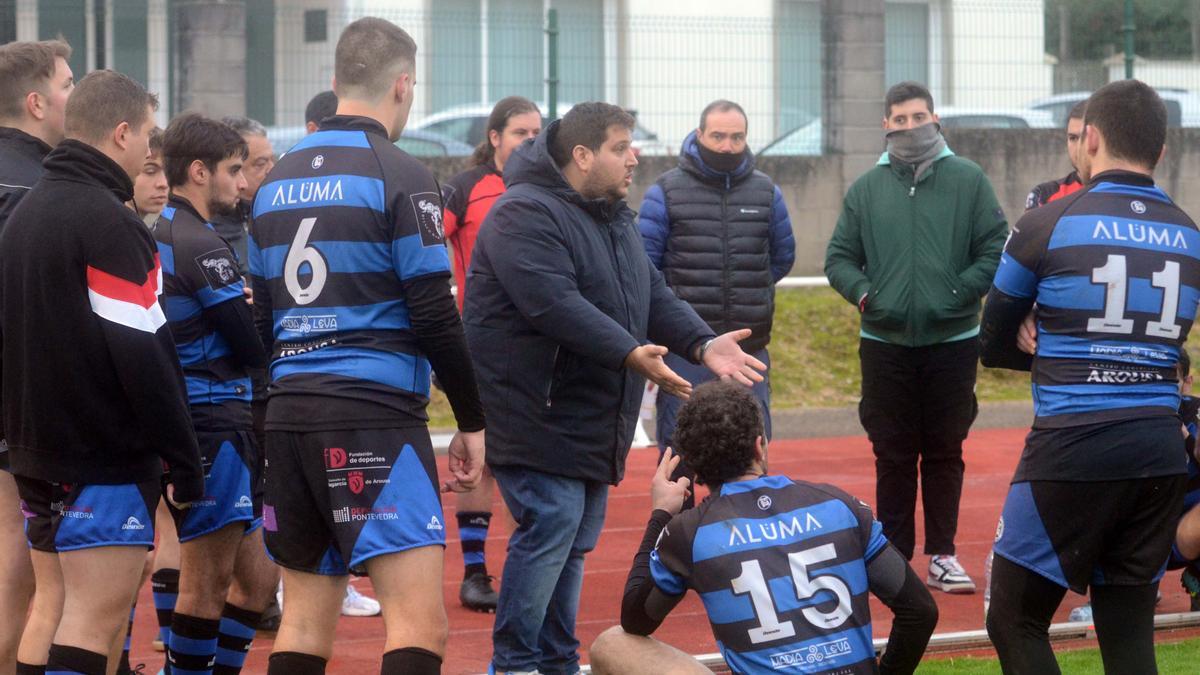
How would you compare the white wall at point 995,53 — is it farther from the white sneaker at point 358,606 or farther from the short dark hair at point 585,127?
the short dark hair at point 585,127

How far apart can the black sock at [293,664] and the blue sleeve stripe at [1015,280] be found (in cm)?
235

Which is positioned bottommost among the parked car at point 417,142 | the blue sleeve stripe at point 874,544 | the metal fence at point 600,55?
the blue sleeve stripe at point 874,544

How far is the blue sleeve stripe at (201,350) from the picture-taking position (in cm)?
520

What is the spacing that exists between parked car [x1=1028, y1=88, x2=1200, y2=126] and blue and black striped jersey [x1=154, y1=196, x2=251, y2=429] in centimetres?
1226

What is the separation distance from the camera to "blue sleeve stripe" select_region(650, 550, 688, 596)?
4.13 meters

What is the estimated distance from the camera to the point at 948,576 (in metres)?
7.09

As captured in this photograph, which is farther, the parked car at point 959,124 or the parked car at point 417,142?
the parked car at point 959,124

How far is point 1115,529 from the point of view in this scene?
4629mm

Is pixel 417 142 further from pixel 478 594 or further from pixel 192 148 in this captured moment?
pixel 192 148

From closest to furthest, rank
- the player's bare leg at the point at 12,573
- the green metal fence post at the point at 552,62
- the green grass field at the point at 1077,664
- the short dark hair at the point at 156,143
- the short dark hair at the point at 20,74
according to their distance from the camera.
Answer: the player's bare leg at the point at 12,573, the short dark hair at the point at 20,74, the green grass field at the point at 1077,664, the short dark hair at the point at 156,143, the green metal fence post at the point at 552,62

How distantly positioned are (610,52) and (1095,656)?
33.8ft

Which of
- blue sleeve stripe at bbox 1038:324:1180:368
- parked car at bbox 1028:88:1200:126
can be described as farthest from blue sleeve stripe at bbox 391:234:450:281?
parked car at bbox 1028:88:1200:126

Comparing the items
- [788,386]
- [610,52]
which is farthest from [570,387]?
[610,52]

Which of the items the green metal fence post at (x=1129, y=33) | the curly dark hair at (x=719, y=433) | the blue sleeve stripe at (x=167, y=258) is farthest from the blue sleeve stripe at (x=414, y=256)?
the green metal fence post at (x=1129, y=33)
